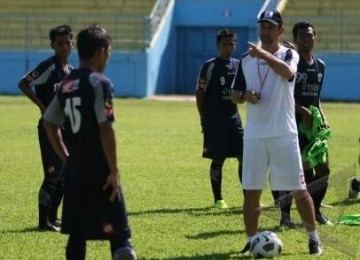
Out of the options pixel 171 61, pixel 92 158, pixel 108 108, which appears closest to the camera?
pixel 108 108

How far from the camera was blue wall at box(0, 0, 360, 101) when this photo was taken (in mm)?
33281

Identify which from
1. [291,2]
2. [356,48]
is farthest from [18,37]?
[356,48]

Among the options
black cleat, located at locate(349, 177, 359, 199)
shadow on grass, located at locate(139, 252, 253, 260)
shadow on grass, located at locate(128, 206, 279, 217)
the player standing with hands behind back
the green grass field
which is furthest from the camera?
black cleat, located at locate(349, 177, 359, 199)

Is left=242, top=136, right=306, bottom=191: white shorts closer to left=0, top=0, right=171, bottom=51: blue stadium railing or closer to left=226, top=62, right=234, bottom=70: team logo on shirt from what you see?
left=226, top=62, right=234, bottom=70: team logo on shirt

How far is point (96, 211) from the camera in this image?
6496 mm

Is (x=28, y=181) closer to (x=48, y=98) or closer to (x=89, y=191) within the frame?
(x=48, y=98)

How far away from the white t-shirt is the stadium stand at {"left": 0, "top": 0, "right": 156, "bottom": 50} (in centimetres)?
2707

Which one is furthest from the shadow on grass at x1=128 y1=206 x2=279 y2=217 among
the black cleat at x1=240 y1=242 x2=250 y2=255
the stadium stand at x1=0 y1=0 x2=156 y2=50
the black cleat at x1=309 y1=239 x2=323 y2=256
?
the stadium stand at x1=0 y1=0 x2=156 y2=50

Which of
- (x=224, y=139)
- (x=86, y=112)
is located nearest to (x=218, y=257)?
(x=86, y=112)

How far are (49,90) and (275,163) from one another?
262 centimetres

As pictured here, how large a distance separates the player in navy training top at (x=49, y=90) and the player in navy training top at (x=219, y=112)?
7.15 ft

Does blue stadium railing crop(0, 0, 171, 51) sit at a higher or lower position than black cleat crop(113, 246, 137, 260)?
lower

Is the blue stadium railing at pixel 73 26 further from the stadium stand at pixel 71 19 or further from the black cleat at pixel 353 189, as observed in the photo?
the black cleat at pixel 353 189

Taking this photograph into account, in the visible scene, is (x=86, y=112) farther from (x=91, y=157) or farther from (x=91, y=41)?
(x=91, y=41)
